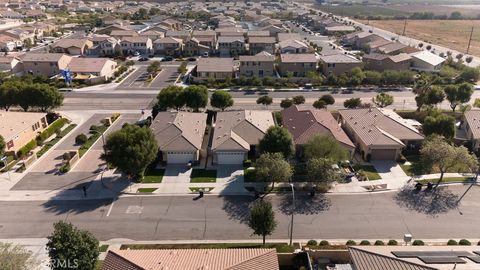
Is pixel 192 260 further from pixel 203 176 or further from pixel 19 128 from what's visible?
pixel 19 128

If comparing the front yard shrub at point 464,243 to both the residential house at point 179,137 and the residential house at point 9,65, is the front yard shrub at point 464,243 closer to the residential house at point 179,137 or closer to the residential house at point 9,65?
the residential house at point 179,137

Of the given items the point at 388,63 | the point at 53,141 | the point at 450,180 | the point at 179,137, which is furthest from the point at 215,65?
the point at 450,180

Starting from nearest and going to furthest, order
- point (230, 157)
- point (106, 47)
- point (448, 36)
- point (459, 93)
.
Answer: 1. point (230, 157)
2. point (459, 93)
3. point (106, 47)
4. point (448, 36)

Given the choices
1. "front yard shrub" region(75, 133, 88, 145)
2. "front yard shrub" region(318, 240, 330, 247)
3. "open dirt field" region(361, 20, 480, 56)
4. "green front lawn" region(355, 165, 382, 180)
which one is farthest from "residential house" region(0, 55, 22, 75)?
"open dirt field" region(361, 20, 480, 56)

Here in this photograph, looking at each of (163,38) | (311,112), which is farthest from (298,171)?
(163,38)

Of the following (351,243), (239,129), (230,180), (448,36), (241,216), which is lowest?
(241,216)

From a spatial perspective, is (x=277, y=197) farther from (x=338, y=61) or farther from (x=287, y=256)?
(x=338, y=61)

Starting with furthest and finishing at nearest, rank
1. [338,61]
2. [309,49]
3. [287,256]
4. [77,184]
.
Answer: [309,49] → [338,61] → [77,184] → [287,256]

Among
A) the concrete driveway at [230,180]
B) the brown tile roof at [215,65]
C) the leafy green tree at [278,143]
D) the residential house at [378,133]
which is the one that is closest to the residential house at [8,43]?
the brown tile roof at [215,65]
